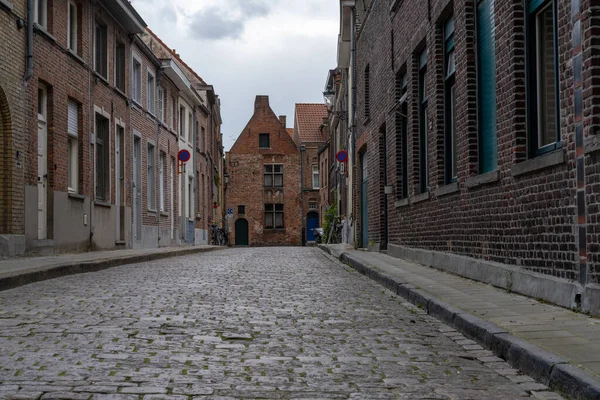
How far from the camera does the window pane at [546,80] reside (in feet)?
23.8

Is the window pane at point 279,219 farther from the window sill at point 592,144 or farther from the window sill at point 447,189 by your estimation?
the window sill at point 592,144

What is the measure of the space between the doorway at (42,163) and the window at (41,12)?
51.7 inches

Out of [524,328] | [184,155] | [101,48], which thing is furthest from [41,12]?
[524,328]

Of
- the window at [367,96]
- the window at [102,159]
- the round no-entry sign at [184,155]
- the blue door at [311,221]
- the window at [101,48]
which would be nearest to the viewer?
the window at [102,159]

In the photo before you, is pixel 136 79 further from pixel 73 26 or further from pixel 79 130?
pixel 79 130

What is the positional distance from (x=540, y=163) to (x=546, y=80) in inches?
36.7

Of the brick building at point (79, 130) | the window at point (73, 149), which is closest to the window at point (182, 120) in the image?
the brick building at point (79, 130)

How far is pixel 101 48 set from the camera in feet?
64.5

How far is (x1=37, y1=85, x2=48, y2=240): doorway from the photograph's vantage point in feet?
49.3

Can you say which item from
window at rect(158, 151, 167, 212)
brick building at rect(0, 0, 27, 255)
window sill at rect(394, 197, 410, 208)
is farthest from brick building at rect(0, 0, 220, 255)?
window sill at rect(394, 197, 410, 208)

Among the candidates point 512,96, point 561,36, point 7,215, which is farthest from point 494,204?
point 7,215

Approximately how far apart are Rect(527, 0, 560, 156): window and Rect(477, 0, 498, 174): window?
1143 millimetres

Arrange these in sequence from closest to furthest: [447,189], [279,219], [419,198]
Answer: [447,189] → [419,198] → [279,219]

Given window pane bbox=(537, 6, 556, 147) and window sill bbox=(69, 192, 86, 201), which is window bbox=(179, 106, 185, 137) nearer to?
window sill bbox=(69, 192, 86, 201)
